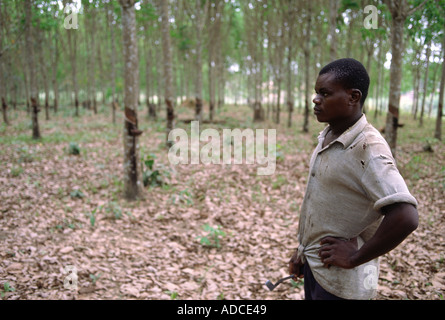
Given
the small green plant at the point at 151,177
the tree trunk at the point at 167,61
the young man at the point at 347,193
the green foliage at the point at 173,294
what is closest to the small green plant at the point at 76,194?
the small green plant at the point at 151,177

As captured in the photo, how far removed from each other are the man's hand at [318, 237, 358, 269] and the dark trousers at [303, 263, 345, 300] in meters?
0.19

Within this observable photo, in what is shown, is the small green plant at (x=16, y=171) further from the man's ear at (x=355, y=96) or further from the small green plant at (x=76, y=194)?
the man's ear at (x=355, y=96)

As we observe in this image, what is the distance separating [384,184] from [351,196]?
0.25m

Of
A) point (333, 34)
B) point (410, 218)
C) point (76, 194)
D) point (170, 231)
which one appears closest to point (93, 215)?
point (76, 194)

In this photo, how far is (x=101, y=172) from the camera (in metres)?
8.32

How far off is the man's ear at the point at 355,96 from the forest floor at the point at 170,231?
3022 millimetres

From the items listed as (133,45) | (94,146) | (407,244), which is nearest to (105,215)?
(133,45)

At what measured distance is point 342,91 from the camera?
1732mm

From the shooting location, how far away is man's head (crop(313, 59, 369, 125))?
172 centimetres

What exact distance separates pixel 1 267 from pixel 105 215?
219 centimetres

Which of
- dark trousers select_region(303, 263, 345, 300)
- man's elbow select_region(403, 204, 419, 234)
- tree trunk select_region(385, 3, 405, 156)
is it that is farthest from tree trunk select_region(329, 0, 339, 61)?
man's elbow select_region(403, 204, 419, 234)
